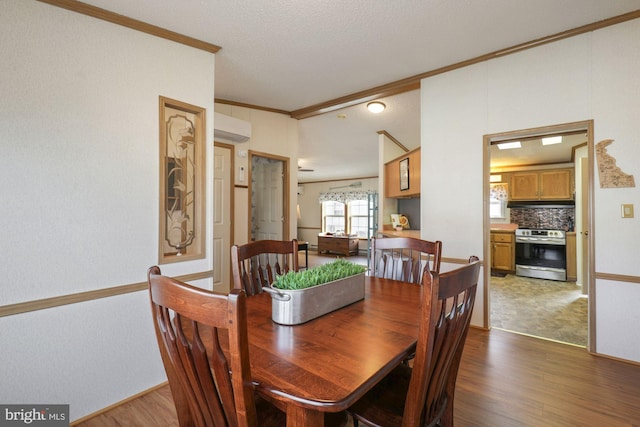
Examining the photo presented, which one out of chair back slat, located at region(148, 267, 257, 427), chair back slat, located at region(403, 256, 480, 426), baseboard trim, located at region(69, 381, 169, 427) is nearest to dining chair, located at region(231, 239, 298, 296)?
chair back slat, located at region(148, 267, 257, 427)

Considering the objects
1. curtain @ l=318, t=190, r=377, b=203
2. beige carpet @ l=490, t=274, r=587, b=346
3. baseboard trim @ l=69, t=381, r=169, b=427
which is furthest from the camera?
curtain @ l=318, t=190, r=377, b=203

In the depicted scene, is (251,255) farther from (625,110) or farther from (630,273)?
(625,110)

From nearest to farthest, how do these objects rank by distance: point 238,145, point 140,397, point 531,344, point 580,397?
1. point 580,397
2. point 140,397
3. point 531,344
4. point 238,145

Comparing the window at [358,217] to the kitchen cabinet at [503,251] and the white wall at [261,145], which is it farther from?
the white wall at [261,145]

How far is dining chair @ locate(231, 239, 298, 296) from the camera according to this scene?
1593mm

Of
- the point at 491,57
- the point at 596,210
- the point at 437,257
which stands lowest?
the point at 437,257

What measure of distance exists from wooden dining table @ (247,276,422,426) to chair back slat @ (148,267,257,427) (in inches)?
3.3

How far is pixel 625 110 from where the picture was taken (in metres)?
2.23

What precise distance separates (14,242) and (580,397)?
342cm

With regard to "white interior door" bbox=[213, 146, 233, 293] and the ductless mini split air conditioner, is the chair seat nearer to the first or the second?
"white interior door" bbox=[213, 146, 233, 293]

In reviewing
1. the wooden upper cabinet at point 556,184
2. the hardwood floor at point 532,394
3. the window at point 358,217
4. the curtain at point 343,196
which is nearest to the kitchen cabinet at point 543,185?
the wooden upper cabinet at point 556,184

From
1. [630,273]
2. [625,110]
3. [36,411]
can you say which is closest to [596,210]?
[630,273]

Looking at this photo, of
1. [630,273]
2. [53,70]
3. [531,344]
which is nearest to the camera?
[53,70]

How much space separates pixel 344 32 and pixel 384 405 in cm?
247
